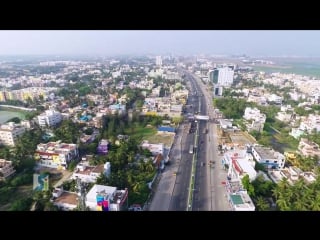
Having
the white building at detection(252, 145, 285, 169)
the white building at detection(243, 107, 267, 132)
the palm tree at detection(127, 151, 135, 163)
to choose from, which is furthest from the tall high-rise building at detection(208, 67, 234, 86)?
the palm tree at detection(127, 151, 135, 163)

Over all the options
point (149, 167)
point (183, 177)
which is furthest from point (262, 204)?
point (149, 167)

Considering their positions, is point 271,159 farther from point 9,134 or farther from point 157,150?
point 9,134

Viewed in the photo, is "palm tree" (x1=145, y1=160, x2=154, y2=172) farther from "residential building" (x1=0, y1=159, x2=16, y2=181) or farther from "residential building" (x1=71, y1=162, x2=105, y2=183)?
"residential building" (x1=0, y1=159, x2=16, y2=181)

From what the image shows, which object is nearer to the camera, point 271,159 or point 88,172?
point 88,172
